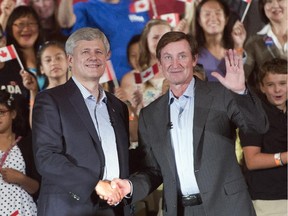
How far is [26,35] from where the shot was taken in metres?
3.86

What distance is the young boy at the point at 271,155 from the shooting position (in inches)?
140

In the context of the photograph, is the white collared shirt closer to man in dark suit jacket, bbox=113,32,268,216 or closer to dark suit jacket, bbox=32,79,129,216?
man in dark suit jacket, bbox=113,32,268,216

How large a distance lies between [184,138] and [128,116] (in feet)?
1.43

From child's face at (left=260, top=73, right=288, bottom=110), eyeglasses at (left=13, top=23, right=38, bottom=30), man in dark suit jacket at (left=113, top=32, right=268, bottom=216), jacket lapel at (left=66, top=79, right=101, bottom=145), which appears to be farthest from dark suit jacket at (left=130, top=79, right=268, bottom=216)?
eyeglasses at (left=13, top=23, right=38, bottom=30)

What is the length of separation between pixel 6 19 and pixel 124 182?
73.2 inches

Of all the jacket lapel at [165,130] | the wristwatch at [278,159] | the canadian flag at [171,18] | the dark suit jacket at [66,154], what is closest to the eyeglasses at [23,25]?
the canadian flag at [171,18]

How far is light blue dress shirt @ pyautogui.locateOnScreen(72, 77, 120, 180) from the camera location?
8.64 feet

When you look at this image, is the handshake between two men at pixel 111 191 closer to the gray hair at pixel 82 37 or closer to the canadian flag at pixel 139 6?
the gray hair at pixel 82 37

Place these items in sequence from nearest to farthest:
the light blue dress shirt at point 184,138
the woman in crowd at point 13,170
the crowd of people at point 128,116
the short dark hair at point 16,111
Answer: the crowd of people at point 128,116 → the light blue dress shirt at point 184,138 → the woman in crowd at point 13,170 → the short dark hair at point 16,111

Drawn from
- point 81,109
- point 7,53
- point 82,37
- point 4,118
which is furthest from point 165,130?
point 7,53

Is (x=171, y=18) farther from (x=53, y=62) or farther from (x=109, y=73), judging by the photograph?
(x=53, y=62)

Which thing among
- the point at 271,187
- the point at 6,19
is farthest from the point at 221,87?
the point at 6,19

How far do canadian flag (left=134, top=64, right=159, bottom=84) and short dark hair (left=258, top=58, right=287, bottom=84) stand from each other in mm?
820

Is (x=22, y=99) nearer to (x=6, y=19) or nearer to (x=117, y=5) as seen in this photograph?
(x=6, y=19)
